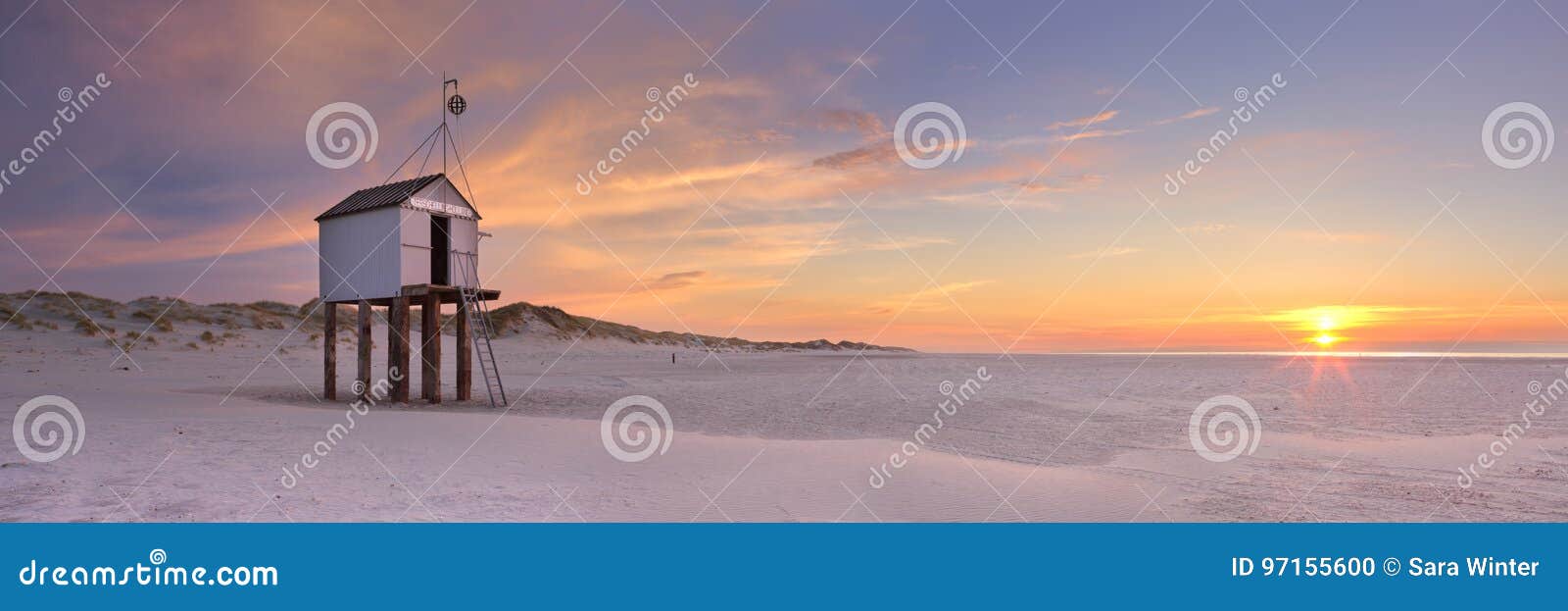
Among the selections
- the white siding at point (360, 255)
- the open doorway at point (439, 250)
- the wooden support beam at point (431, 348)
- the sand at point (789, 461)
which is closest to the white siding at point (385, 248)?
the white siding at point (360, 255)

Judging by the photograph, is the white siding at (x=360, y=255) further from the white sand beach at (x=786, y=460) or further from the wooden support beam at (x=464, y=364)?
the white sand beach at (x=786, y=460)

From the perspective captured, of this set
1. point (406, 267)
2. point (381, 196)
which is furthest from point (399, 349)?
point (381, 196)

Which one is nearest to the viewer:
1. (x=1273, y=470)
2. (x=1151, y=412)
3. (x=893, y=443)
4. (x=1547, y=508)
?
(x=1547, y=508)

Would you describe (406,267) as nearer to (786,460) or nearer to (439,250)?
(439,250)

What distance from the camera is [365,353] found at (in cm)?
2173

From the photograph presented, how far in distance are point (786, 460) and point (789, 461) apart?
75mm

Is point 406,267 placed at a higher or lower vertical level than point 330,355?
higher

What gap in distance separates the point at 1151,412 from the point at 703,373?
2115 centimetres

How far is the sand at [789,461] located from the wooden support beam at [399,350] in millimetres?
1306

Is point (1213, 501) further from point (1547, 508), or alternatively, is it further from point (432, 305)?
point (432, 305)

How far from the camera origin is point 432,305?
21.3 metres

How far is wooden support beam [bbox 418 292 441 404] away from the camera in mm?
21125

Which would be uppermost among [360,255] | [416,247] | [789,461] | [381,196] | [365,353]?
[381,196]

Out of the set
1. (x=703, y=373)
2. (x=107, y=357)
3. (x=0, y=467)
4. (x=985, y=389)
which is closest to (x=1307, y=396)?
(x=985, y=389)
